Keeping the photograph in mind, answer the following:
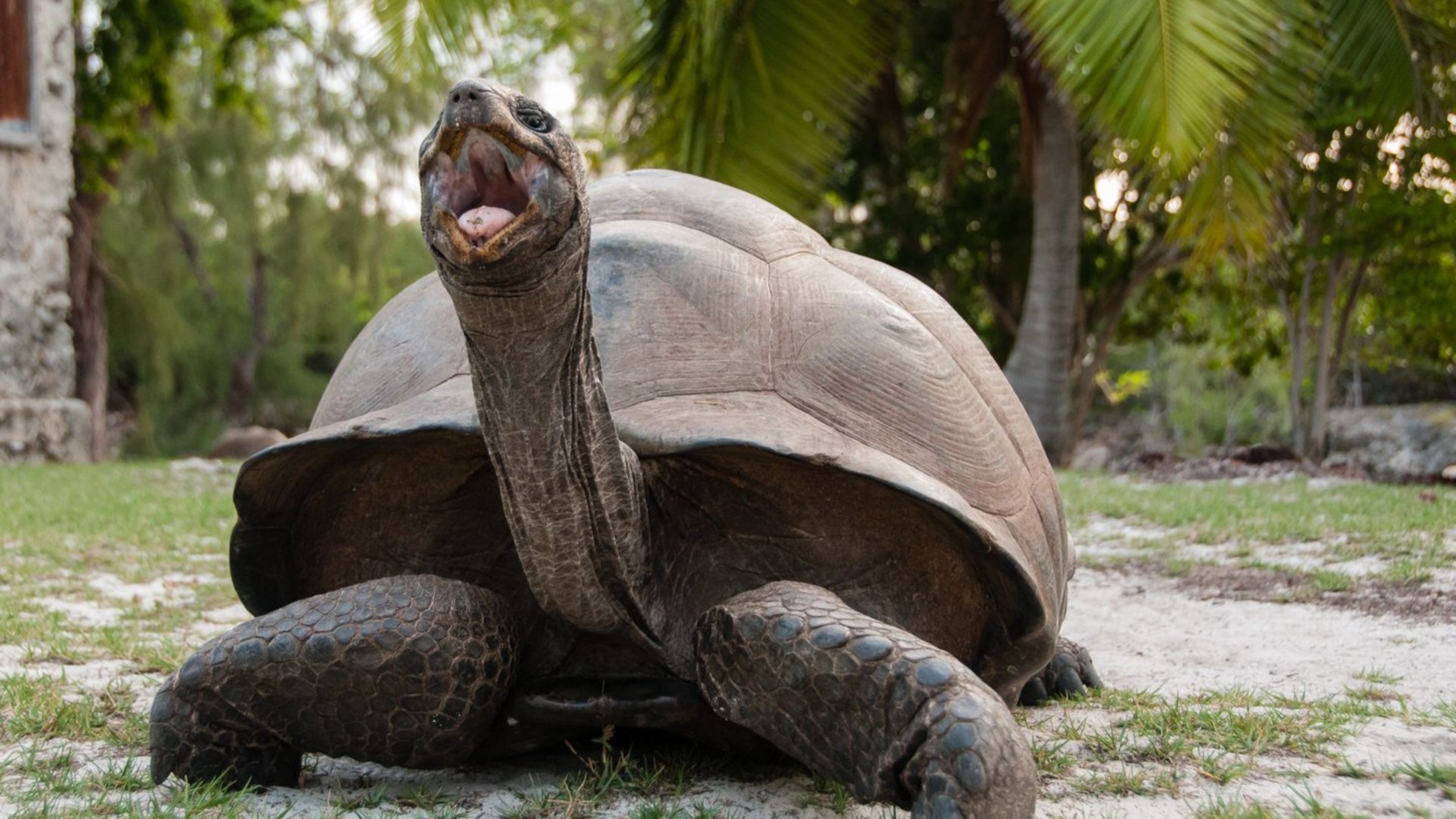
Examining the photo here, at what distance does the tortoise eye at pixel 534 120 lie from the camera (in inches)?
62.1

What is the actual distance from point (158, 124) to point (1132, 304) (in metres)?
10.7

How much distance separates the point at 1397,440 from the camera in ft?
37.2

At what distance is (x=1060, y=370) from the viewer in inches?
350

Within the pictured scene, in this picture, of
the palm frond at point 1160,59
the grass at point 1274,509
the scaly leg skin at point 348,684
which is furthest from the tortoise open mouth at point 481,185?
the palm frond at point 1160,59

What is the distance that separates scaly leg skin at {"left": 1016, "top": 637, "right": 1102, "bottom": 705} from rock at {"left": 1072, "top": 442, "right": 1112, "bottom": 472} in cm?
724

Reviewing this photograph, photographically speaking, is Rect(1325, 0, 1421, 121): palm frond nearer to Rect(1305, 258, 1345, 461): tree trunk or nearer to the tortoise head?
Rect(1305, 258, 1345, 461): tree trunk

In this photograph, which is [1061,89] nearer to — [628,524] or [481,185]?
[628,524]

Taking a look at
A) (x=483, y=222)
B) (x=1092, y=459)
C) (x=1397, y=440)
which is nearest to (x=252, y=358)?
(x=1092, y=459)

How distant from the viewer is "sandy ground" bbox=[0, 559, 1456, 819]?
189cm

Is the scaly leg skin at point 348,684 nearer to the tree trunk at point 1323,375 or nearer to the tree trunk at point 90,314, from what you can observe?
the tree trunk at point 1323,375

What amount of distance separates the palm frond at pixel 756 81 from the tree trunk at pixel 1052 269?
69.7 inches

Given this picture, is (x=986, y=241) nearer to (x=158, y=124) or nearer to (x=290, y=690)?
(x=158, y=124)

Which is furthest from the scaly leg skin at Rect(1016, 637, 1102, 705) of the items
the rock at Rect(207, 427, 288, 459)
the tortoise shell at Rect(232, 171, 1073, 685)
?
the rock at Rect(207, 427, 288, 459)

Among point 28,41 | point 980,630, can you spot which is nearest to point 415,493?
point 980,630
